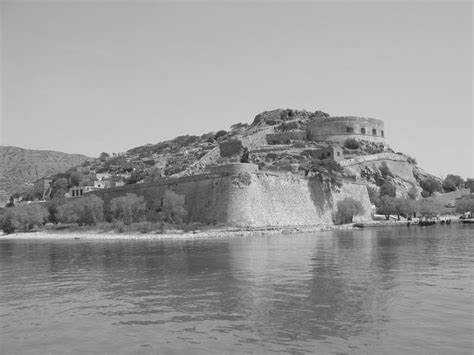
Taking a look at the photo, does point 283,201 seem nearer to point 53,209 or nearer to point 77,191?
point 53,209

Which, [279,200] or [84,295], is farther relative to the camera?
[279,200]

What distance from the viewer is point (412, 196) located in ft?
223

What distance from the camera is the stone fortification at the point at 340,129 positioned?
242ft

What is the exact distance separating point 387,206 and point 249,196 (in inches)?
913

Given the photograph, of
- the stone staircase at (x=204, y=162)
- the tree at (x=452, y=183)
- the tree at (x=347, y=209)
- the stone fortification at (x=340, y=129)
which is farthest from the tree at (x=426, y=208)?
the stone staircase at (x=204, y=162)

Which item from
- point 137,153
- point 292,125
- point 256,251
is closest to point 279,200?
point 256,251

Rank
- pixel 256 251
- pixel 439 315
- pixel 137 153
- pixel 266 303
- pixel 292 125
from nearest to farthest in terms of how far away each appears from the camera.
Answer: pixel 439 315 < pixel 266 303 < pixel 256 251 < pixel 292 125 < pixel 137 153

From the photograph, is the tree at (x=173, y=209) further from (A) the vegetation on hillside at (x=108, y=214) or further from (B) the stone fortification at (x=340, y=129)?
(B) the stone fortification at (x=340, y=129)

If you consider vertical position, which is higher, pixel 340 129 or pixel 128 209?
pixel 340 129

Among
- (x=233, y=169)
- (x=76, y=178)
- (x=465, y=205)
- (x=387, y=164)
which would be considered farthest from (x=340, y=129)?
(x=76, y=178)

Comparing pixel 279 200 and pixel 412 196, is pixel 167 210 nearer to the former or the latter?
pixel 279 200

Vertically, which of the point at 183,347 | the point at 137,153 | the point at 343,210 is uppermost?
the point at 137,153

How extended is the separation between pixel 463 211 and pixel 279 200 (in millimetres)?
30591

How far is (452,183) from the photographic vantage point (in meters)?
78.5
